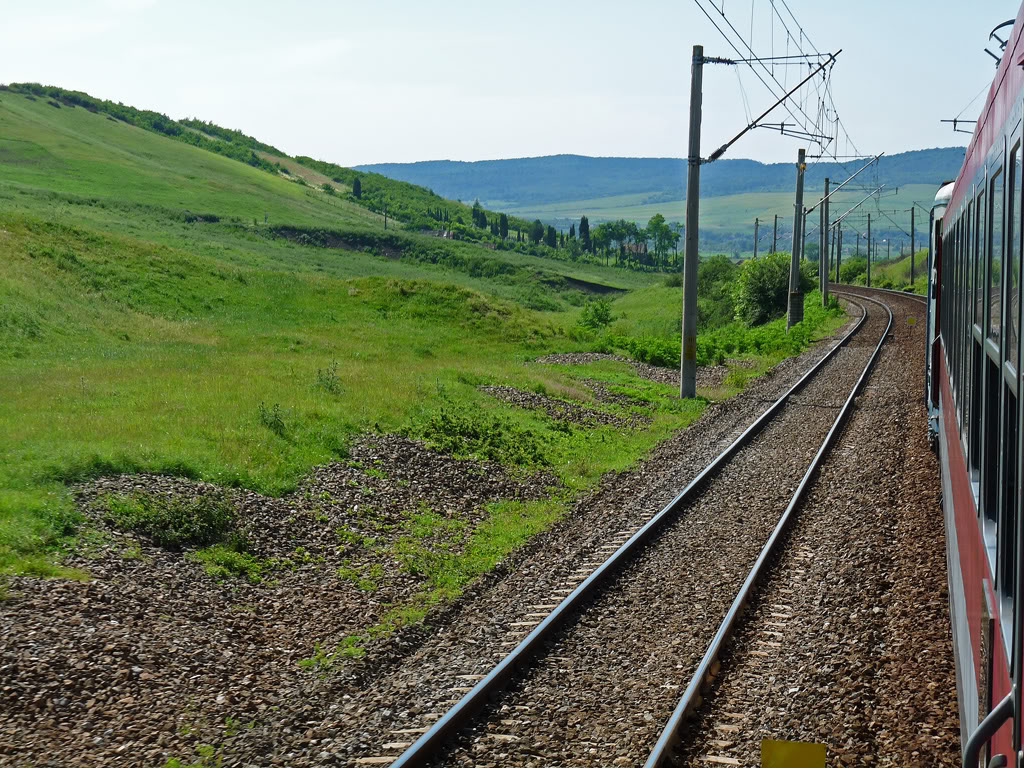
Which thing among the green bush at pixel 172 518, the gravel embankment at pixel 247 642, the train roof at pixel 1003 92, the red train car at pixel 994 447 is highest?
the train roof at pixel 1003 92

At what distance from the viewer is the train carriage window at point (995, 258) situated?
146 inches

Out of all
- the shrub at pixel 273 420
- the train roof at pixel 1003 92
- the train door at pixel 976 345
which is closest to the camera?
the train roof at pixel 1003 92

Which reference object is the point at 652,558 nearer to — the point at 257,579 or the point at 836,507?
the point at 836,507

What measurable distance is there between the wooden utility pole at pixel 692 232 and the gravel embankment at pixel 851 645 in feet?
32.0

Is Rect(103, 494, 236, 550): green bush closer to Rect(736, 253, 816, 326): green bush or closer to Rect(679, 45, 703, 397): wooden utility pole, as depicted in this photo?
Rect(679, 45, 703, 397): wooden utility pole

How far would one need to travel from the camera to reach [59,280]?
37938 millimetres

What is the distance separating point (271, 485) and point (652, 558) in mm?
5532

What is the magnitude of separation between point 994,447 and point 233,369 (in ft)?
71.9

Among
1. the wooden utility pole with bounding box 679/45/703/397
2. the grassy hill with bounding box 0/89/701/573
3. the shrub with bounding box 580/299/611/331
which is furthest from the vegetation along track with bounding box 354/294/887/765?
the shrub with bounding box 580/299/611/331

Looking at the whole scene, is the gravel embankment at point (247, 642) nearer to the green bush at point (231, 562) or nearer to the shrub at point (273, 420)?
the green bush at point (231, 562)

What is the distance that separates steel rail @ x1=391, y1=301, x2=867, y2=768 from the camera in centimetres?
666

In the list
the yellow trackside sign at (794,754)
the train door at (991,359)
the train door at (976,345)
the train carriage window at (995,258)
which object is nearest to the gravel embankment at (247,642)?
the yellow trackside sign at (794,754)

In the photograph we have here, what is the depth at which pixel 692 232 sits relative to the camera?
2372 centimetres

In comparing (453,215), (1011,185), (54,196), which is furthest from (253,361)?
(453,215)
